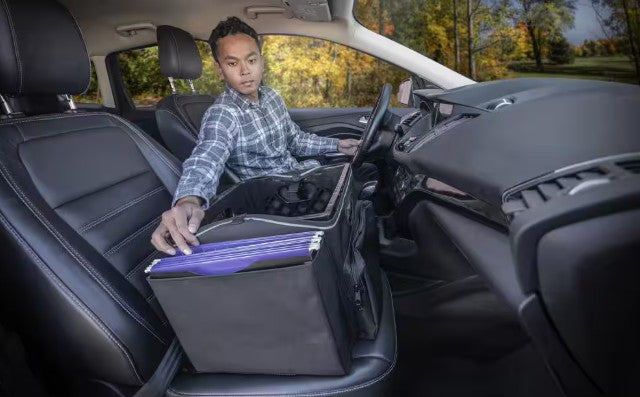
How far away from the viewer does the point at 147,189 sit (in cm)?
135

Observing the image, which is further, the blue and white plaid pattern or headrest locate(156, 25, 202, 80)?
headrest locate(156, 25, 202, 80)

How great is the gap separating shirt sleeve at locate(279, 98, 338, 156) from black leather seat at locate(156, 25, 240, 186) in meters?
0.45

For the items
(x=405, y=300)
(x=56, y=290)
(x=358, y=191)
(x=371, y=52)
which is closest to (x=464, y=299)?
(x=405, y=300)

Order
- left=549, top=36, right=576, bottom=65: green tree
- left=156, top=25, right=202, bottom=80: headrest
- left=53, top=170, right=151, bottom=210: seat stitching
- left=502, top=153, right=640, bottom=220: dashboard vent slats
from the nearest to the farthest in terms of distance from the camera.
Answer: left=502, top=153, right=640, bottom=220: dashboard vent slats
left=53, top=170, right=151, bottom=210: seat stitching
left=549, top=36, right=576, bottom=65: green tree
left=156, top=25, right=202, bottom=80: headrest

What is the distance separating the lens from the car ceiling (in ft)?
7.99

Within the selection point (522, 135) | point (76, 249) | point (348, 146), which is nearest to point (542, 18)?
point (348, 146)

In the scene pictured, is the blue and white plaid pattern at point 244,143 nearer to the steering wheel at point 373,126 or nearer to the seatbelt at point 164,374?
the steering wheel at point 373,126

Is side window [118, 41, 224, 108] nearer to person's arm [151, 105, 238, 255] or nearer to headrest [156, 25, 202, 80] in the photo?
headrest [156, 25, 202, 80]

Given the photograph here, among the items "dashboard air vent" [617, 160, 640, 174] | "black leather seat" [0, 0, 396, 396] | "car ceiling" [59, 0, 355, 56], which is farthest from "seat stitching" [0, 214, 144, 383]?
"car ceiling" [59, 0, 355, 56]

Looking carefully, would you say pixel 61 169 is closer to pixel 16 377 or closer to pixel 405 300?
pixel 16 377

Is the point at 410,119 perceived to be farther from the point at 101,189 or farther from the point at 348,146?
the point at 101,189

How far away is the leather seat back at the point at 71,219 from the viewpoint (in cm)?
90

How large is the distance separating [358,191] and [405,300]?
45cm

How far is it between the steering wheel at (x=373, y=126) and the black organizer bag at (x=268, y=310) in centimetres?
69
